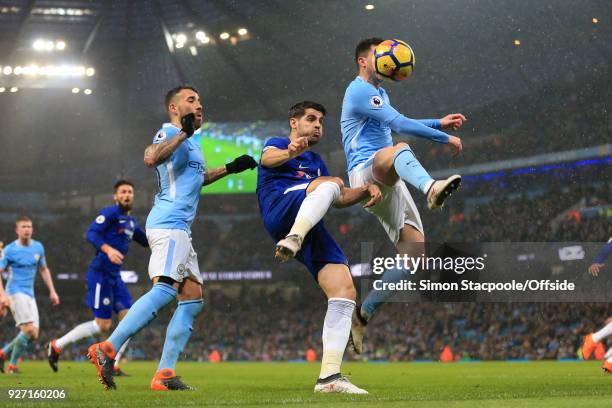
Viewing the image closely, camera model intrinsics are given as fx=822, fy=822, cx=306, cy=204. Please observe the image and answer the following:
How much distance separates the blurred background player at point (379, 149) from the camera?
7.05m

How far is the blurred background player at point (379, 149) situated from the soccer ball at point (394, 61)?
0.69ft

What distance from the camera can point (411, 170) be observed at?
655 centimetres

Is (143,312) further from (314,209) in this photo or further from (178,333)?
(314,209)

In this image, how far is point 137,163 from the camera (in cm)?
4075

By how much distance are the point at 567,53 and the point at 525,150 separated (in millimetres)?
4262

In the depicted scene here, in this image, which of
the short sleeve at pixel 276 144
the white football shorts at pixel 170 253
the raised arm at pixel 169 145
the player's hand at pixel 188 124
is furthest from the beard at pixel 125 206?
the short sleeve at pixel 276 144

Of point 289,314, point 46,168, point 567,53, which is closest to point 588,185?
point 567,53

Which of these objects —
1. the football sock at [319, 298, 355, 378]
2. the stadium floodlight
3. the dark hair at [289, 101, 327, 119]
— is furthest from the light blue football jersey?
the stadium floodlight

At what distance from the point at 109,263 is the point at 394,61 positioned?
20.4 ft

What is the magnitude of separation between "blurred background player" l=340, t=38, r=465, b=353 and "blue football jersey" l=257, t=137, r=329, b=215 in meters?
0.92

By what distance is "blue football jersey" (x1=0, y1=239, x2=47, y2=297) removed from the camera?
1311 centimetres

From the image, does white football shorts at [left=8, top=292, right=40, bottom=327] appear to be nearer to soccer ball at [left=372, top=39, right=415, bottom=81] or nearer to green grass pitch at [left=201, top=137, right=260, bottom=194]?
soccer ball at [left=372, top=39, right=415, bottom=81]

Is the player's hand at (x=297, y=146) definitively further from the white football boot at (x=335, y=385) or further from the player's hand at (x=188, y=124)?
the white football boot at (x=335, y=385)

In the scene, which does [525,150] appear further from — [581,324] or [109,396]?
[109,396]
